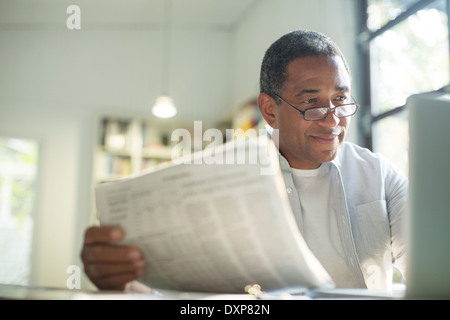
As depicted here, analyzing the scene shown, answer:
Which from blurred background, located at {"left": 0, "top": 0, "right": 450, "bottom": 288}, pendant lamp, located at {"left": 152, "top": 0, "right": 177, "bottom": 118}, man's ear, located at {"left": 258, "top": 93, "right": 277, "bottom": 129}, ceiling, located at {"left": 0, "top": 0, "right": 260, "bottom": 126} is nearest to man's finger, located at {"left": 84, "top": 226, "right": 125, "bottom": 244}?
man's ear, located at {"left": 258, "top": 93, "right": 277, "bottom": 129}

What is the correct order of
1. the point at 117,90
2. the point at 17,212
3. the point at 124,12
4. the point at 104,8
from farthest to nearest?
1. the point at 117,90
2. the point at 17,212
3. the point at 124,12
4. the point at 104,8

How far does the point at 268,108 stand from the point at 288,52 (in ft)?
0.53

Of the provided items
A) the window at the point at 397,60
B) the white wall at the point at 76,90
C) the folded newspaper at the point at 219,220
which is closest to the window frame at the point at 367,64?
the window at the point at 397,60

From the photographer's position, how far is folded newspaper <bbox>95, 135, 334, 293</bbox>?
1.57 ft

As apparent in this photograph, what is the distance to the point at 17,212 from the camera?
11.6 feet

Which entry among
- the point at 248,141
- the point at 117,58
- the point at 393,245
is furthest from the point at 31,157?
the point at 248,141

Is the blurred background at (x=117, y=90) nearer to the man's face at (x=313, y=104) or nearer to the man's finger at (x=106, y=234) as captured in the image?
the man's face at (x=313, y=104)

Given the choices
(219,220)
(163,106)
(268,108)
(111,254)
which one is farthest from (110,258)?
(163,106)

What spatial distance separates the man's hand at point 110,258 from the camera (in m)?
0.58

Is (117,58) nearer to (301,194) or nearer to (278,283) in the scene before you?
(301,194)

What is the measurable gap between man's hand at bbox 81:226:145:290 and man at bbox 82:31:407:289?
0.54m

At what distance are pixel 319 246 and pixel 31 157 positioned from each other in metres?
3.33

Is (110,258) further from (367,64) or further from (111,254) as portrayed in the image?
(367,64)

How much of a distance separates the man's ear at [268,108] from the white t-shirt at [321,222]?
170mm
